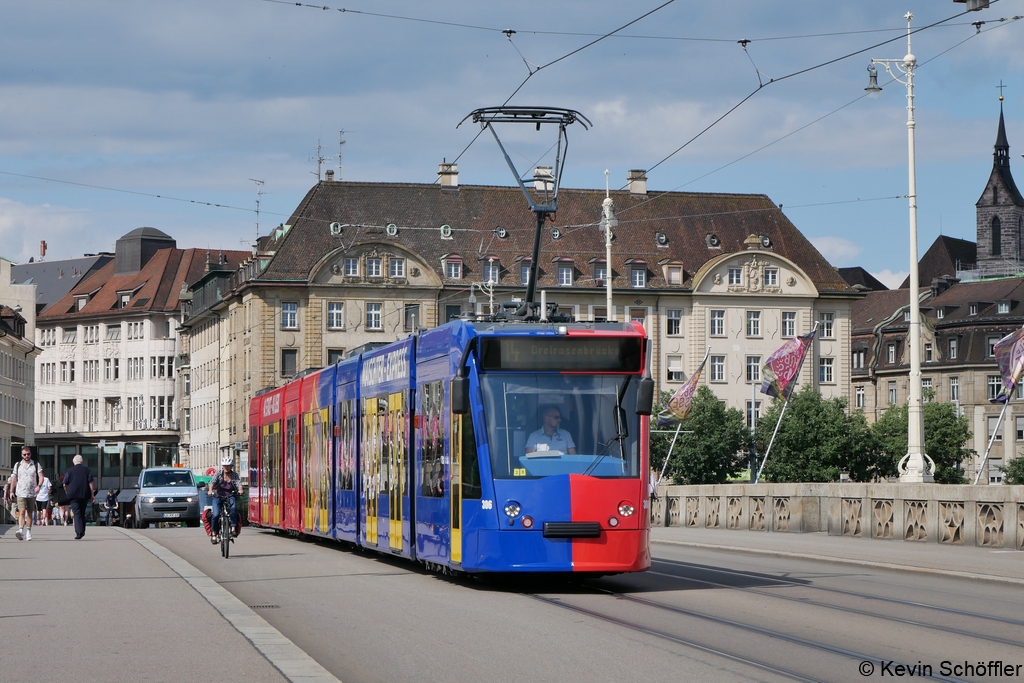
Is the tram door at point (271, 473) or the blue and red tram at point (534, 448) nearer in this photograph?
the blue and red tram at point (534, 448)

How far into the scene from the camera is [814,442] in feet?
294

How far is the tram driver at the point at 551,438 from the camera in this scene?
17.0 meters

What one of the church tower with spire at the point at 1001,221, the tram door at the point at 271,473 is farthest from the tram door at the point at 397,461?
the church tower with spire at the point at 1001,221

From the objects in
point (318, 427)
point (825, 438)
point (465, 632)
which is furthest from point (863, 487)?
point (825, 438)

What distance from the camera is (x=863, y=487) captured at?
1189 inches

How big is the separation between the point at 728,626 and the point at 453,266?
81.9 meters

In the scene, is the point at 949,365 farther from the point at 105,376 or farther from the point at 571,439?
the point at 571,439

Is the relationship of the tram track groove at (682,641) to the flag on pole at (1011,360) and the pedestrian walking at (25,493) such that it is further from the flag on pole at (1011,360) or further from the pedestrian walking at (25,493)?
the pedestrian walking at (25,493)

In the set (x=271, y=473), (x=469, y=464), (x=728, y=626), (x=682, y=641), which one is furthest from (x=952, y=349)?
(x=682, y=641)

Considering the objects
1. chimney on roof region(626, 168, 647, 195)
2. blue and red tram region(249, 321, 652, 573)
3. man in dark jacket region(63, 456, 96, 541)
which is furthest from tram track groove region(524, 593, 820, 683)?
chimney on roof region(626, 168, 647, 195)

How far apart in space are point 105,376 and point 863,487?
4098 inches

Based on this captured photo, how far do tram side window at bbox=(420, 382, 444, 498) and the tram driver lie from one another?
1565 millimetres

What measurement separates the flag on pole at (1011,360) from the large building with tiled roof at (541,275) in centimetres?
6334

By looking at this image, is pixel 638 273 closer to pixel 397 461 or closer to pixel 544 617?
pixel 397 461
